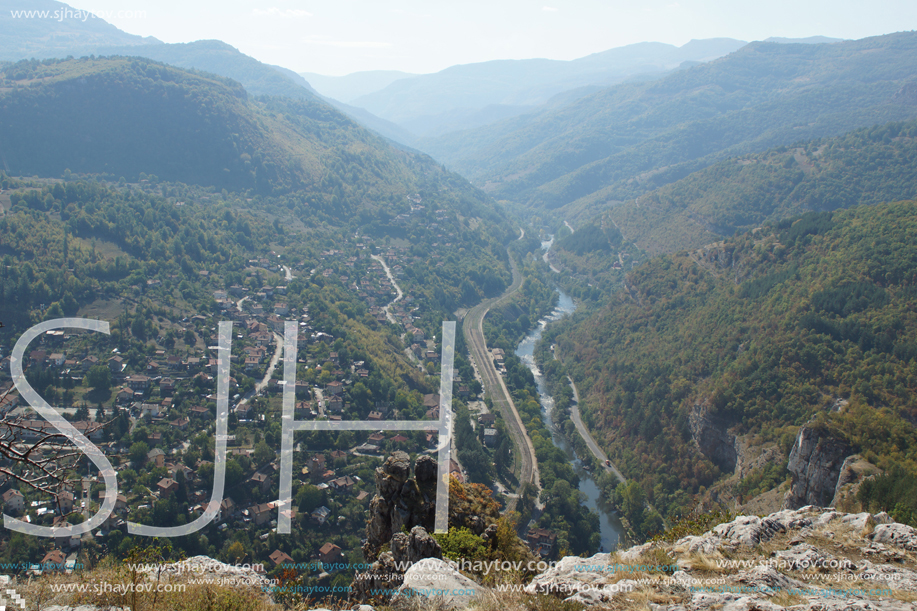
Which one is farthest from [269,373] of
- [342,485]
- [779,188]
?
[779,188]

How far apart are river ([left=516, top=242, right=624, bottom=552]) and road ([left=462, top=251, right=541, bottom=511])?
2844mm

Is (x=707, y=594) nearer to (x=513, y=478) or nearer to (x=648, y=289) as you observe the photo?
(x=513, y=478)

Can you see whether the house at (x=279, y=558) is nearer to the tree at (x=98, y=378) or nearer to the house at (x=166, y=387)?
Result: the house at (x=166, y=387)

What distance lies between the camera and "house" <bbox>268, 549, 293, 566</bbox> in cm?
2172

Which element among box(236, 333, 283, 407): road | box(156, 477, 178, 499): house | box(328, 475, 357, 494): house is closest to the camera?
box(156, 477, 178, 499): house

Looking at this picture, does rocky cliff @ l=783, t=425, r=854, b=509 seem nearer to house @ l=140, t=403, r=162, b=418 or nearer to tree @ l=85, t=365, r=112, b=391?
house @ l=140, t=403, r=162, b=418

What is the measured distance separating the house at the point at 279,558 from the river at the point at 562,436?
14.1m

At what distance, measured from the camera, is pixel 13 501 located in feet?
71.0

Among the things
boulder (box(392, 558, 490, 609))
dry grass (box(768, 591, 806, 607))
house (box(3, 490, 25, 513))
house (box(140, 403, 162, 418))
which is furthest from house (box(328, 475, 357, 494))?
dry grass (box(768, 591, 806, 607))

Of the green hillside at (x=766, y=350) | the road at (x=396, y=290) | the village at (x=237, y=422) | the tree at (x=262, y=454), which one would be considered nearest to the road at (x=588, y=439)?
the green hillside at (x=766, y=350)

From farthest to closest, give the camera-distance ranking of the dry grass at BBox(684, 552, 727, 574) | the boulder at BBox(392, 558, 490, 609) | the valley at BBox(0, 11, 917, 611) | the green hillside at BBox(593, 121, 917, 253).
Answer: the green hillside at BBox(593, 121, 917, 253)
the valley at BBox(0, 11, 917, 611)
the dry grass at BBox(684, 552, 727, 574)
the boulder at BBox(392, 558, 490, 609)

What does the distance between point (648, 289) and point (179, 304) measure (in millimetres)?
41539

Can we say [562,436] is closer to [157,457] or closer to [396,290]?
[157,457]

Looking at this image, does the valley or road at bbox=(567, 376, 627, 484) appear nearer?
the valley
